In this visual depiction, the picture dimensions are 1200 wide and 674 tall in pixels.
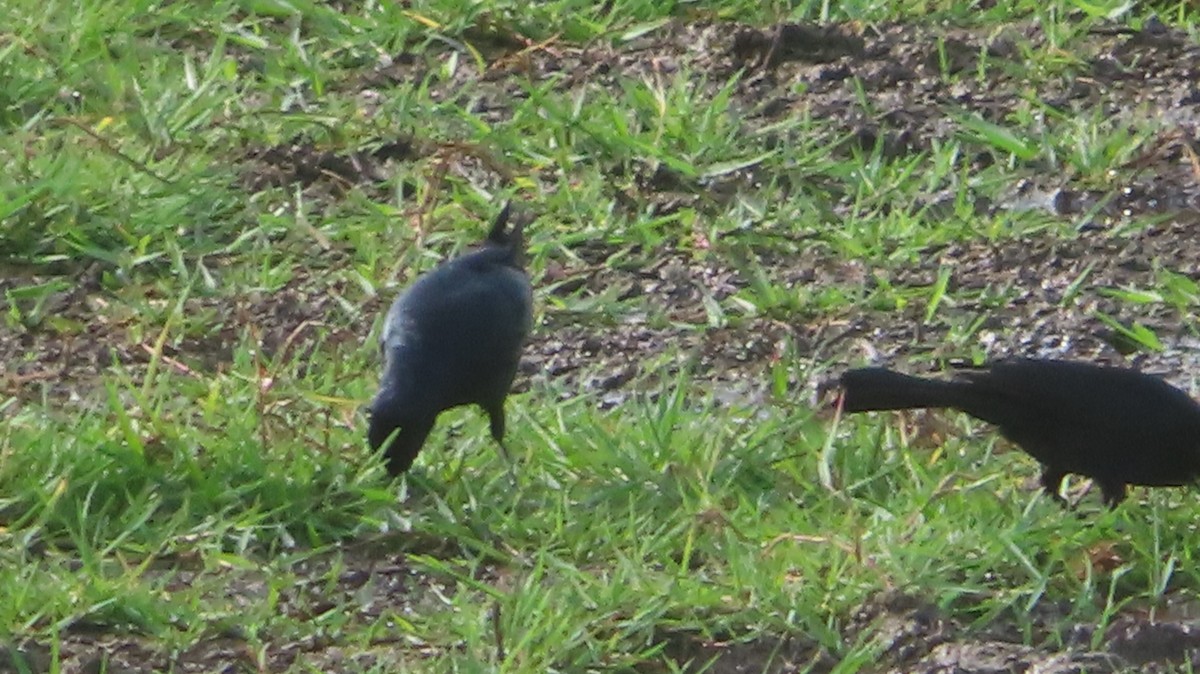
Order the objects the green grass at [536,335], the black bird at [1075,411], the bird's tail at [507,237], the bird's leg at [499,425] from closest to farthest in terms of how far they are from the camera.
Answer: the green grass at [536,335] < the black bird at [1075,411] < the bird's leg at [499,425] < the bird's tail at [507,237]

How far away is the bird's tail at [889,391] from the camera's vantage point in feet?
→ 16.1

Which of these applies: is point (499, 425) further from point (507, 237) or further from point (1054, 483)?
point (1054, 483)

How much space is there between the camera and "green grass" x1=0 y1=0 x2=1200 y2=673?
14.7ft

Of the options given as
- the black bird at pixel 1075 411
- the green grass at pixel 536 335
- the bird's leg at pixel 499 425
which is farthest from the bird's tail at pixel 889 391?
the bird's leg at pixel 499 425

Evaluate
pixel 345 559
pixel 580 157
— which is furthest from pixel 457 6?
pixel 345 559

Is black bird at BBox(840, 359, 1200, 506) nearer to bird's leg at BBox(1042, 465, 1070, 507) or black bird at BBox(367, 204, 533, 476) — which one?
bird's leg at BBox(1042, 465, 1070, 507)

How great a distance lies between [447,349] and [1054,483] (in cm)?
121

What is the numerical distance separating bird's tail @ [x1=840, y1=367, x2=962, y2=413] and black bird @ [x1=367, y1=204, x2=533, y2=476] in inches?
26.9

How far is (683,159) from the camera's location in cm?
661

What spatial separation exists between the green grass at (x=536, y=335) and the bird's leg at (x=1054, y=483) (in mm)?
52

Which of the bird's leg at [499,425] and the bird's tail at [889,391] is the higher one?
the bird's tail at [889,391]

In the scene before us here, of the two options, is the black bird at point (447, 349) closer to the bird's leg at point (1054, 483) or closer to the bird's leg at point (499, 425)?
the bird's leg at point (499, 425)

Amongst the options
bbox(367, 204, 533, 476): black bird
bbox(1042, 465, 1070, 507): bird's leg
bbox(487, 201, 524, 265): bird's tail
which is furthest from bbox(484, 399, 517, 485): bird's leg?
bbox(1042, 465, 1070, 507): bird's leg

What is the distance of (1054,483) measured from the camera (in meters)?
4.90
